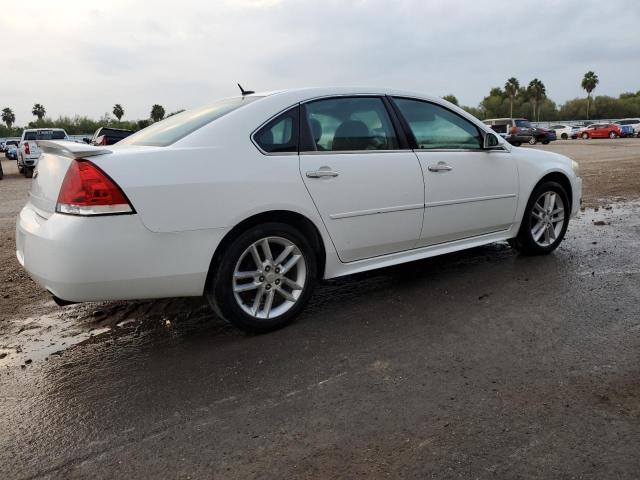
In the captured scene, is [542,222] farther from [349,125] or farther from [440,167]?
[349,125]

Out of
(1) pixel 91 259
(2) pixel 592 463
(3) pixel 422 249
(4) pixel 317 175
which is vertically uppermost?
(4) pixel 317 175

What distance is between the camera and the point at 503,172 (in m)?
4.76

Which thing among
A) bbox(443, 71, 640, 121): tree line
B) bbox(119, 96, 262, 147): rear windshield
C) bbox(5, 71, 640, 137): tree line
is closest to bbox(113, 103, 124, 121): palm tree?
bbox(5, 71, 640, 137): tree line

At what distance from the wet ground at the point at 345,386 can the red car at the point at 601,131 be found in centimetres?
4330

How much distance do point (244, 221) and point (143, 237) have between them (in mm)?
635

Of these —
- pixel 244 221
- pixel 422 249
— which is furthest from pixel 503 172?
pixel 244 221

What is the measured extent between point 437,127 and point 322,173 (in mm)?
1336

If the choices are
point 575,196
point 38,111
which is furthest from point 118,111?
point 575,196

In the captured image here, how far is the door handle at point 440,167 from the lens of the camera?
421 centimetres

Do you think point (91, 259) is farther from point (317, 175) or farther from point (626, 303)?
point (626, 303)

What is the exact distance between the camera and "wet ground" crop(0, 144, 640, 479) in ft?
7.42

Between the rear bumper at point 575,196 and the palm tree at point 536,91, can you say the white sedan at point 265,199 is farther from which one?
the palm tree at point 536,91

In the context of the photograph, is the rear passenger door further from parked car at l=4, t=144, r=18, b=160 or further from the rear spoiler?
parked car at l=4, t=144, r=18, b=160

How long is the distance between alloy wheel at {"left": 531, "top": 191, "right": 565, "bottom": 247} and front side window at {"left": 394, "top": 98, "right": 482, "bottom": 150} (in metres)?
1.05
